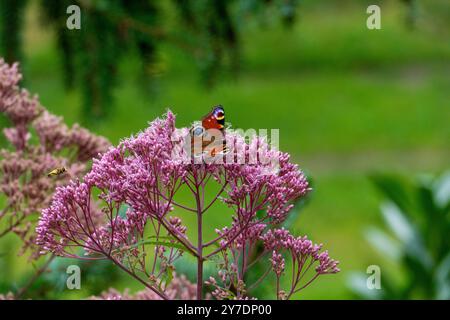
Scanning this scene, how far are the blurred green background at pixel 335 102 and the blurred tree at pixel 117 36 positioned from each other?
6.70m

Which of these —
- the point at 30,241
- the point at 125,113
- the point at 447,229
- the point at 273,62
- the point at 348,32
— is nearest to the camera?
the point at 30,241

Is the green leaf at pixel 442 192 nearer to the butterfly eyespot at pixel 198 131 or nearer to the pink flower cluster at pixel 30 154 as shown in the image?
the pink flower cluster at pixel 30 154

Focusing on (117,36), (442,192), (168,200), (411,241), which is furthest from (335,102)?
(168,200)

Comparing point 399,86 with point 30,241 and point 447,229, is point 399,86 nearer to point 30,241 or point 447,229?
point 447,229

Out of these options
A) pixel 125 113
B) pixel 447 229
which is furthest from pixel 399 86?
pixel 447 229

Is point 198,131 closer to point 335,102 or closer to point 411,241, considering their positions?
point 411,241

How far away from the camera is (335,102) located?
15.7 metres

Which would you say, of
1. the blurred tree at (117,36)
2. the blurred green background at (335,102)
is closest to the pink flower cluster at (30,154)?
the blurred tree at (117,36)

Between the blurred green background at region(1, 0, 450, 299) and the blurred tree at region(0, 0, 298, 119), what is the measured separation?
6.70m

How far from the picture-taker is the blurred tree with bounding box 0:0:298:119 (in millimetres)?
2865

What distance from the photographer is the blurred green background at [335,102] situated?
12.3 m

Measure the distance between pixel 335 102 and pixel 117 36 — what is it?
42.5ft

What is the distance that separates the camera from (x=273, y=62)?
57.6 feet
